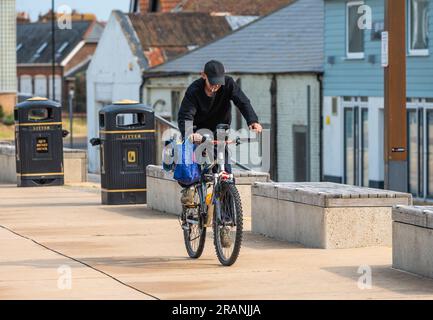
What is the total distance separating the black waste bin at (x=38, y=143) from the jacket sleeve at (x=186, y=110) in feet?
36.6

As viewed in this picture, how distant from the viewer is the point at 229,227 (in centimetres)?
1179

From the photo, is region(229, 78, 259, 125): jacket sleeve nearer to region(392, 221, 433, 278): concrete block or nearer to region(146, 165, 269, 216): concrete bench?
region(392, 221, 433, 278): concrete block

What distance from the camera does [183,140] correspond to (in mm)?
12219

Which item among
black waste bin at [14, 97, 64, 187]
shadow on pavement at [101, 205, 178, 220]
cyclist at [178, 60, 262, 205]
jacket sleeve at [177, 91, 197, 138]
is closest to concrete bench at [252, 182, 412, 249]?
cyclist at [178, 60, 262, 205]

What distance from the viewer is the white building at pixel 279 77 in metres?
40.8

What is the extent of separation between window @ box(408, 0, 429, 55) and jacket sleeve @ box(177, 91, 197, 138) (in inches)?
928

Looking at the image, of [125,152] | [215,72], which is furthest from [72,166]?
[215,72]

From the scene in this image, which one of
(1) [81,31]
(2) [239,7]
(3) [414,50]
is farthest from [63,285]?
(1) [81,31]

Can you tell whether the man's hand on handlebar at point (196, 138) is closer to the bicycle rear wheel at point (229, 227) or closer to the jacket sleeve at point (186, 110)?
the jacket sleeve at point (186, 110)

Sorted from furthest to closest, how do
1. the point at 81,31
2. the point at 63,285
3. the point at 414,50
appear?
the point at 81,31
the point at 414,50
the point at 63,285

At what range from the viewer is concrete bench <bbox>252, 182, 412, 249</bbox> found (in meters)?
13.1

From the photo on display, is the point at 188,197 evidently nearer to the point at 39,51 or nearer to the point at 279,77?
the point at 279,77

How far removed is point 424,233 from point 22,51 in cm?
9144
